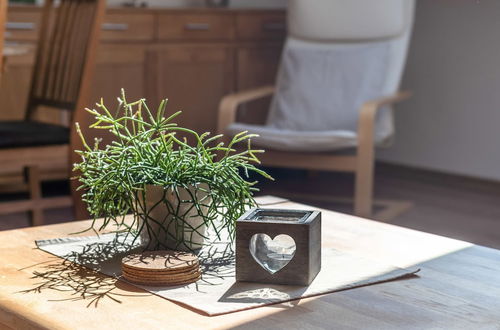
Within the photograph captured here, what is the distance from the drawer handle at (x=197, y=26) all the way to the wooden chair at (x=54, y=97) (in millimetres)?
1152

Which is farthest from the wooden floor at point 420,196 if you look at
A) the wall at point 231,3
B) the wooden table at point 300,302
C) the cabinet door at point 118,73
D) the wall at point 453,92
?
the wooden table at point 300,302

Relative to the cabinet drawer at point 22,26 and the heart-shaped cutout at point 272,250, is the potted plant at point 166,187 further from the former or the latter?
the cabinet drawer at point 22,26

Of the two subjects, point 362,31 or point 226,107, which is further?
point 362,31

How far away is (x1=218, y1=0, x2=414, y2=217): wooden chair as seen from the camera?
331cm

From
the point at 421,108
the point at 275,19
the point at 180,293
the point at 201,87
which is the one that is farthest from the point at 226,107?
the point at 180,293

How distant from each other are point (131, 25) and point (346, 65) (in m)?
0.98

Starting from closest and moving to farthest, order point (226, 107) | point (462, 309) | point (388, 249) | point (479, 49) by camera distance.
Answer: point (462, 309), point (388, 249), point (226, 107), point (479, 49)

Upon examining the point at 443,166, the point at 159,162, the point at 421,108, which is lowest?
the point at 443,166

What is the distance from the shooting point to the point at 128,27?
153 inches

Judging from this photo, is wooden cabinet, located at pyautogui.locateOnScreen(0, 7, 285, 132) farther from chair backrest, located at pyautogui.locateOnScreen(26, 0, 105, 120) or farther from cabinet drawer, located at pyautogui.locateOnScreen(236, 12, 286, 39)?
chair backrest, located at pyautogui.locateOnScreen(26, 0, 105, 120)

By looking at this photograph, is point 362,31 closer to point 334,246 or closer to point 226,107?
point 226,107

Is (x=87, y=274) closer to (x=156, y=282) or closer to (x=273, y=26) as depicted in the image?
(x=156, y=282)

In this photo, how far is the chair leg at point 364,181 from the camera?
3.26 meters

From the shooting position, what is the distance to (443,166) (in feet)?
14.3
